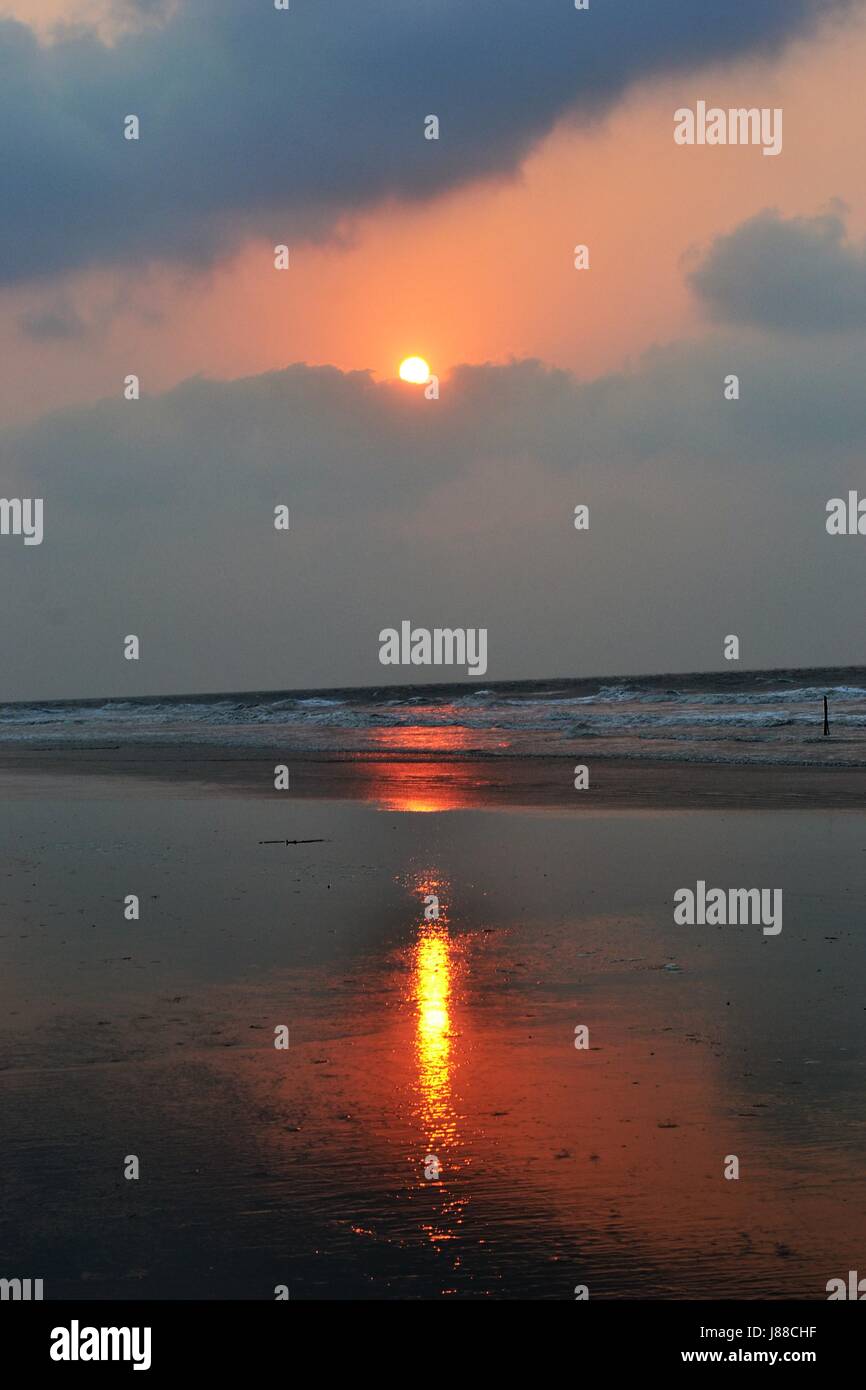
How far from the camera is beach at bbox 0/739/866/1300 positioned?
15.6 feet

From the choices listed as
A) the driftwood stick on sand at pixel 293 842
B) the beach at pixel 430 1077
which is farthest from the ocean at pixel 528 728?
the beach at pixel 430 1077

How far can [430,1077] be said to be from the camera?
6.64 metres

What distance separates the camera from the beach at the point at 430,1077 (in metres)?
4.75

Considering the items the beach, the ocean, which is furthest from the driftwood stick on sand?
the ocean

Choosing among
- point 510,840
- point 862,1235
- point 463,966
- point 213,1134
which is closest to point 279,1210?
point 213,1134

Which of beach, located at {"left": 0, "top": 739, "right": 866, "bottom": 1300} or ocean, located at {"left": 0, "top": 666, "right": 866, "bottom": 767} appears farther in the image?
ocean, located at {"left": 0, "top": 666, "right": 866, "bottom": 767}

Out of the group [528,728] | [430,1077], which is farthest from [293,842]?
[528,728]

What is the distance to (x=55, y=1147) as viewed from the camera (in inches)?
224

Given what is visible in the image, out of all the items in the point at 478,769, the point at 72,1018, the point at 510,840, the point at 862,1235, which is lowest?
the point at 862,1235

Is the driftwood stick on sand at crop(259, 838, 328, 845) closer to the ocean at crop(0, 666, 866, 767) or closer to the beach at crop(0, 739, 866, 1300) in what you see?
the beach at crop(0, 739, 866, 1300)

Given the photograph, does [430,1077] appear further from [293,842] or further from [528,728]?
[528,728]
